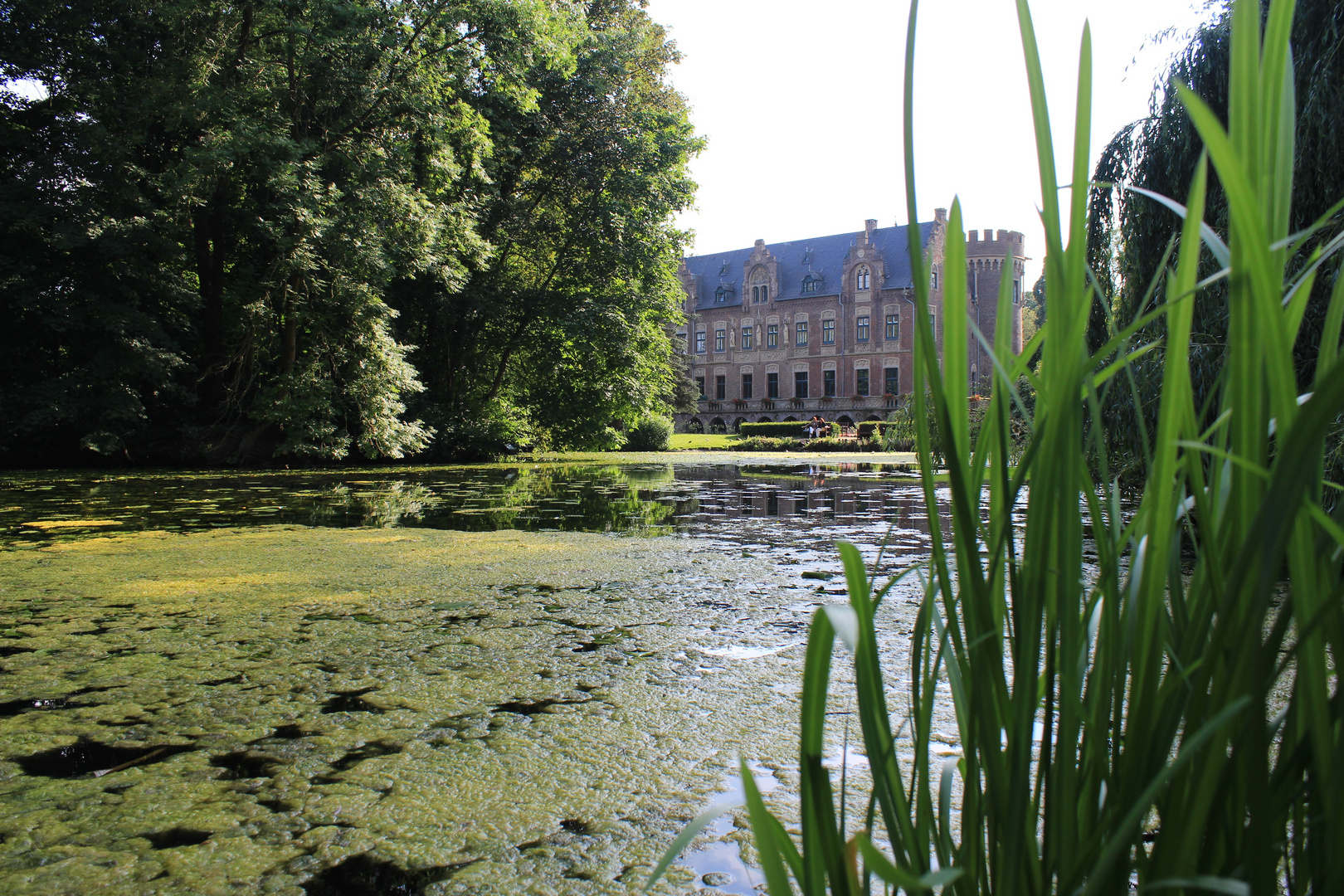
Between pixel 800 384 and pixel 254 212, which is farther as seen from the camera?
pixel 800 384

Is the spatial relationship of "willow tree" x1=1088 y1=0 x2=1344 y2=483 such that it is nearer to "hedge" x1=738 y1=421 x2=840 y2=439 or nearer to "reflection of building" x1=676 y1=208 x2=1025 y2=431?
"hedge" x1=738 y1=421 x2=840 y2=439

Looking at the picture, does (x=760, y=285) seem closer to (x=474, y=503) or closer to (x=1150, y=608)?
(x=474, y=503)

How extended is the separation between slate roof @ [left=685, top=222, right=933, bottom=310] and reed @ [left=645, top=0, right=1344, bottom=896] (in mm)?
34679

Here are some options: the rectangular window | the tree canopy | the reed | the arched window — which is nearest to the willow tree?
the reed

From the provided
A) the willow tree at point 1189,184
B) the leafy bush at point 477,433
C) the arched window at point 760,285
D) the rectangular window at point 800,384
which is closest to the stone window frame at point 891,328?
the rectangular window at point 800,384

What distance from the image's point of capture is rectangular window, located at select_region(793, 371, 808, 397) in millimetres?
38344

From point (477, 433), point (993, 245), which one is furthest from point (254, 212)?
point (993, 245)

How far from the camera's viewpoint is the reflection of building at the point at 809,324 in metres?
35.3

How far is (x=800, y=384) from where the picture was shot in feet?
126

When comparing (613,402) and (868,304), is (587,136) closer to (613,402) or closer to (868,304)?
(613,402)

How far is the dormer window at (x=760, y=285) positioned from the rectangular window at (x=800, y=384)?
3781 millimetres

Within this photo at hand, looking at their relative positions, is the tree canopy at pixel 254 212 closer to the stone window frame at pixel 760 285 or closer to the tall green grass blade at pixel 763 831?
the tall green grass blade at pixel 763 831

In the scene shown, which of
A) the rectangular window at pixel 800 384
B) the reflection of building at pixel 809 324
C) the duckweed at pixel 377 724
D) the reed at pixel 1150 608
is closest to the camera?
the reed at pixel 1150 608

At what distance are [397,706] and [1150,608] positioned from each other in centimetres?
162
